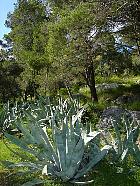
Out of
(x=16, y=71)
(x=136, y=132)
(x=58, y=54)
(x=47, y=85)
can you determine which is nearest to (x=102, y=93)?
(x=47, y=85)

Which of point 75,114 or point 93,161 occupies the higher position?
point 75,114

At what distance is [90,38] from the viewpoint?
17.0 m

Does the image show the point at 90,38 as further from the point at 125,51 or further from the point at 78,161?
the point at 78,161

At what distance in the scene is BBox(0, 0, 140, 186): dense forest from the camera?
280 inches

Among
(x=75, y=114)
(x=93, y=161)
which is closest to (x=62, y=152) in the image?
(x=93, y=161)

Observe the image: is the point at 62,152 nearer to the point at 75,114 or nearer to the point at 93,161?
the point at 93,161

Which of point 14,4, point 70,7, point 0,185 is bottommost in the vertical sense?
point 0,185

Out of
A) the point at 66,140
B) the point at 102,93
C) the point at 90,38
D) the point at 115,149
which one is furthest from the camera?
the point at 102,93

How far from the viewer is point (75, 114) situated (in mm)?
13930

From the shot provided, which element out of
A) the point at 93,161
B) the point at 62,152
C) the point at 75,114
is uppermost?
the point at 75,114

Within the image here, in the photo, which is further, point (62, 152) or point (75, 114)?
point (75, 114)

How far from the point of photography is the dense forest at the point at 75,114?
7.11m

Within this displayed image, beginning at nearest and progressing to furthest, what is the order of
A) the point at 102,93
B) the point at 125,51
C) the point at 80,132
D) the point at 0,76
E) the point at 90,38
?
the point at 80,132 → the point at 90,38 → the point at 125,51 → the point at 102,93 → the point at 0,76

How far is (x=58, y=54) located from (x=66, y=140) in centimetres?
1227
